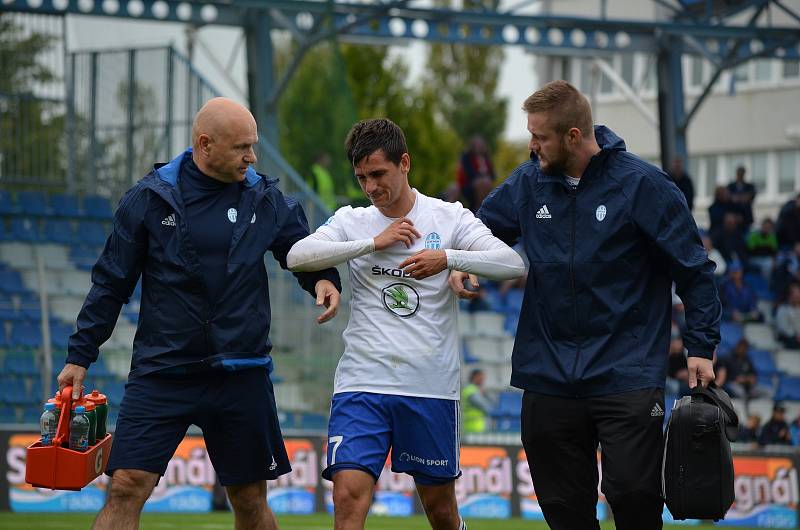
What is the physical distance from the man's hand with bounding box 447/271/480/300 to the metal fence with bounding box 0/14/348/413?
34.2ft

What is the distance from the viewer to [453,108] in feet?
184

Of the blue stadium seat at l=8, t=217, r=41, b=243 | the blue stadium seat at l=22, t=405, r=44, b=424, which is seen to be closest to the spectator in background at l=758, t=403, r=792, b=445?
the blue stadium seat at l=22, t=405, r=44, b=424

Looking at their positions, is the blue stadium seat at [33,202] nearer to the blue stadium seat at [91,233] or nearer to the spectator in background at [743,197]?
the blue stadium seat at [91,233]

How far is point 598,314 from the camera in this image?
668 cm

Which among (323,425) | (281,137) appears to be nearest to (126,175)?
(281,137)

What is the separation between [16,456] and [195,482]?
6.06ft

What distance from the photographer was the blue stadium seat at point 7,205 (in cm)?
1800

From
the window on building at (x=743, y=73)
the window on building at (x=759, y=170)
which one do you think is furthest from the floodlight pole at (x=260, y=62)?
the window on building at (x=759, y=170)

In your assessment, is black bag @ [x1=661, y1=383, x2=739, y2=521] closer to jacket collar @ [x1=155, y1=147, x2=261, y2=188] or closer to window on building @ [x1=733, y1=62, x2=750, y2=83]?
jacket collar @ [x1=155, y1=147, x2=261, y2=188]

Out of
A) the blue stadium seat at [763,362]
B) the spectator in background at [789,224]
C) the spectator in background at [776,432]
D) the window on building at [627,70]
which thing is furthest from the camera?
the window on building at [627,70]

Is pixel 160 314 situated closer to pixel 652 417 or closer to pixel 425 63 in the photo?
pixel 652 417

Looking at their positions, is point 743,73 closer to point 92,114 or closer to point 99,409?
point 92,114

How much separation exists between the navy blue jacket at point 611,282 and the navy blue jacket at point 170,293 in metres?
1.36

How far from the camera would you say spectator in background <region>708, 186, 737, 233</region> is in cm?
2173
